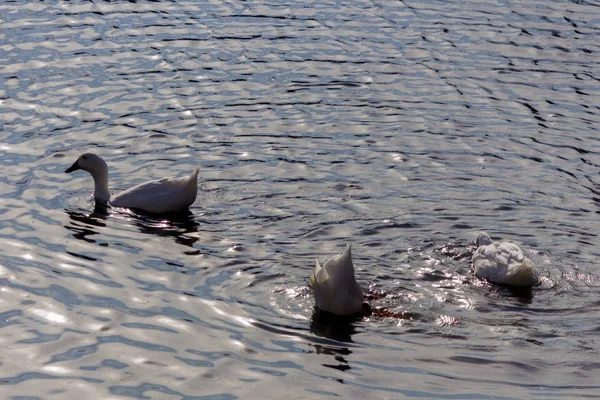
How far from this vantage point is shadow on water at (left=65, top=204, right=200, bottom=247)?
13.0m

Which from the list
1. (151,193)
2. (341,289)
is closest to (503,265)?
(341,289)

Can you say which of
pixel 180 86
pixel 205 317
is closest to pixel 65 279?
pixel 205 317

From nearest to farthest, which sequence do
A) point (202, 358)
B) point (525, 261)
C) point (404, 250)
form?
point (202, 358) < point (525, 261) < point (404, 250)

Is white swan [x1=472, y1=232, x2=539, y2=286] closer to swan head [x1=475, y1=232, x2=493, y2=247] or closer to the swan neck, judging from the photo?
swan head [x1=475, y1=232, x2=493, y2=247]

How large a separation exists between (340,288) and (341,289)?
0.04 feet

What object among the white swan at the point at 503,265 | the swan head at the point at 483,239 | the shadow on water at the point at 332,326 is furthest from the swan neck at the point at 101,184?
the white swan at the point at 503,265

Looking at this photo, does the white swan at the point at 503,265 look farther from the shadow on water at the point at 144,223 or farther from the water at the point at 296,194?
the shadow on water at the point at 144,223

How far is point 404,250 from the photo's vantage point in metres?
12.2

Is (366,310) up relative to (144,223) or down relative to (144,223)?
up

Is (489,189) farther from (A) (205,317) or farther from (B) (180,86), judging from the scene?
(B) (180,86)

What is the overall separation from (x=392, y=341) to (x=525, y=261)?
86.5 inches

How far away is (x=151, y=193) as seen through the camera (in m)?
A: 14.1

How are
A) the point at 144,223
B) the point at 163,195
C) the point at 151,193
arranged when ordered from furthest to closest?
the point at 151,193 < the point at 163,195 < the point at 144,223

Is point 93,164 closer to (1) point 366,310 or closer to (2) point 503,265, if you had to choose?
(1) point 366,310
